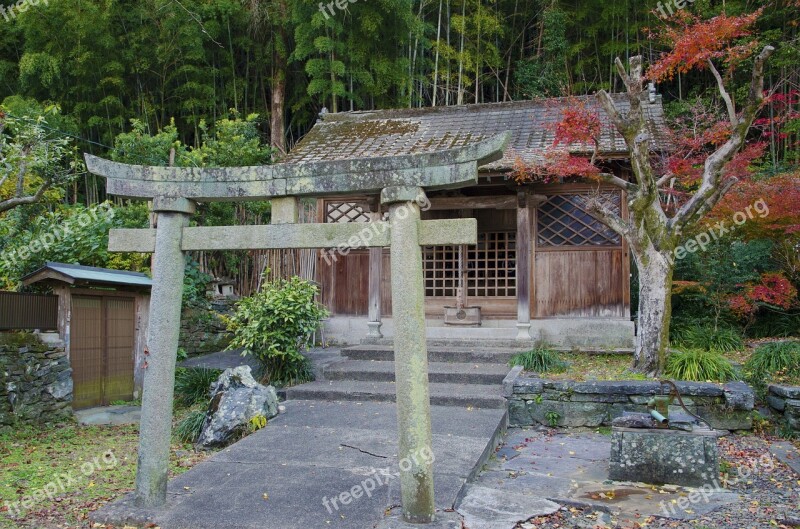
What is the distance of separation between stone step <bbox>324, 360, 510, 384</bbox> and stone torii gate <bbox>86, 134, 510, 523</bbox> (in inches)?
166

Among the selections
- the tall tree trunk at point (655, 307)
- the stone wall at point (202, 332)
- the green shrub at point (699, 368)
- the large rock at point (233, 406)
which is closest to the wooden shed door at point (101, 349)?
the stone wall at point (202, 332)

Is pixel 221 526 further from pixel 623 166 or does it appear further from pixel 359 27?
pixel 359 27

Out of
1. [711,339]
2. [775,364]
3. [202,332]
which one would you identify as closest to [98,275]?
[202,332]

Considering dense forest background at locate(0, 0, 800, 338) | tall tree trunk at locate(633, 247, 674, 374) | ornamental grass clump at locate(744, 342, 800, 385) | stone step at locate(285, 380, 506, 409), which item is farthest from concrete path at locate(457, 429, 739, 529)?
dense forest background at locate(0, 0, 800, 338)

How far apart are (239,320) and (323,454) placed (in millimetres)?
3475

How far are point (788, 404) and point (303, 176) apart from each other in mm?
6067

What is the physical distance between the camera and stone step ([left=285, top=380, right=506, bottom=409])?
739 centimetres

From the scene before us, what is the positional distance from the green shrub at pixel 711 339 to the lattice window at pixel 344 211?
6025 millimetres

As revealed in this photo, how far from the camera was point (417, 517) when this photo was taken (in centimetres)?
402

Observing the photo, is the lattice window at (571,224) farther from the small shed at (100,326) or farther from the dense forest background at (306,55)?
the small shed at (100,326)

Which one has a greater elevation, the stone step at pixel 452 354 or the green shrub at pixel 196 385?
the stone step at pixel 452 354

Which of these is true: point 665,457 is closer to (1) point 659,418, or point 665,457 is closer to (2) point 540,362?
(1) point 659,418

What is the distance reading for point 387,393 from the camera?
773 cm

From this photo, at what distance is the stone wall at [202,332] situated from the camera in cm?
1126
